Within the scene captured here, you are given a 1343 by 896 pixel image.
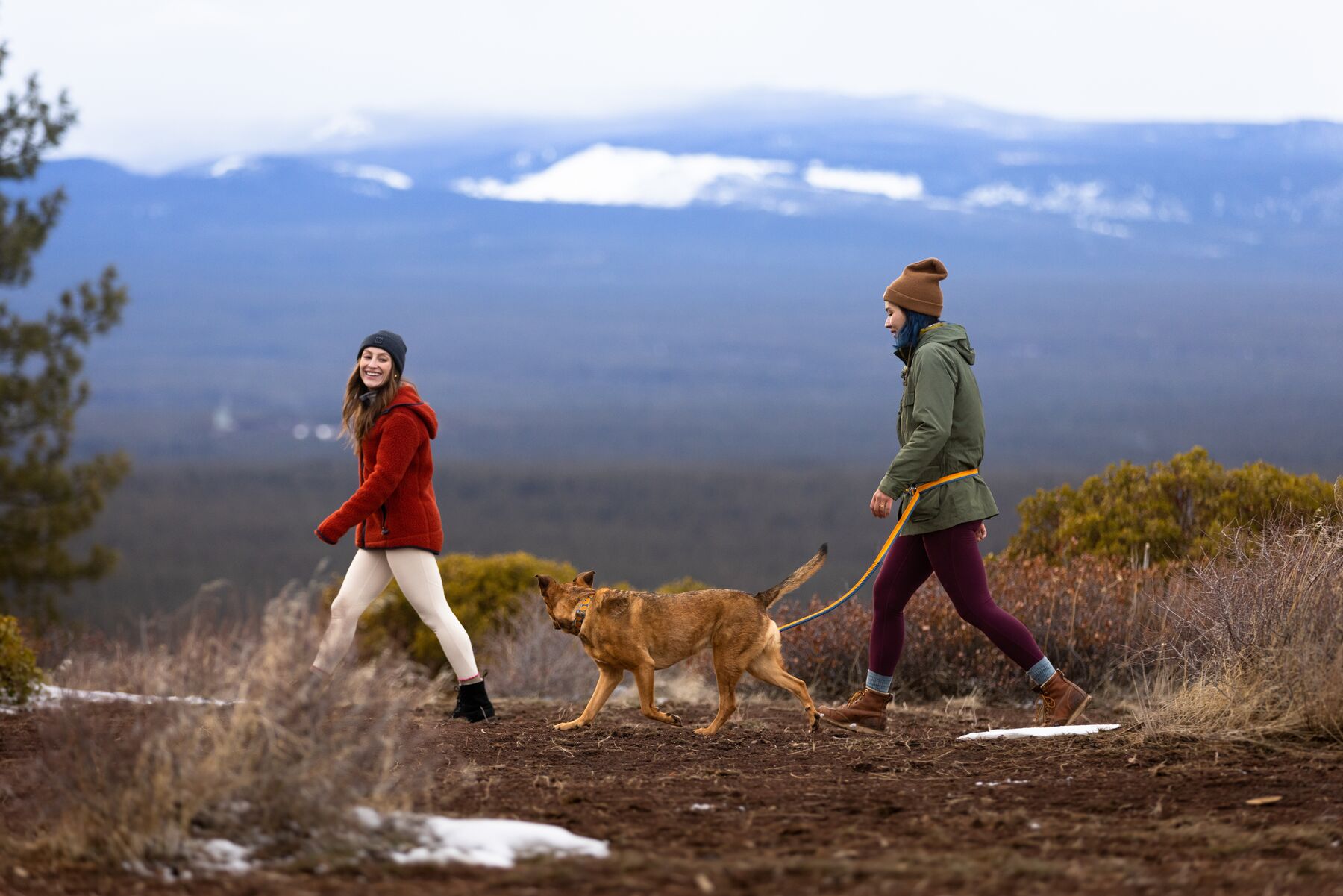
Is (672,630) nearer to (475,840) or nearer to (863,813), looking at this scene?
(863,813)

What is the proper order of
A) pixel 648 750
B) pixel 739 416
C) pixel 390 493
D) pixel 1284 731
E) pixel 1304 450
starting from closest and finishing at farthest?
pixel 1284 731 < pixel 648 750 < pixel 390 493 < pixel 1304 450 < pixel 739 416

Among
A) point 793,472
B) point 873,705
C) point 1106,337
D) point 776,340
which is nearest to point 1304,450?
point 793,472

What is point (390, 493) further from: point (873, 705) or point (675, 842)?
point (675, 842)

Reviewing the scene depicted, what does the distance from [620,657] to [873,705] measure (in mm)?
1325

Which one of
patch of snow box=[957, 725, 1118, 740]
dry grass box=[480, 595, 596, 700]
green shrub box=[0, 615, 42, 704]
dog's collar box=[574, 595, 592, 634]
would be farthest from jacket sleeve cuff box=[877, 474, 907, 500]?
dry grass box=[480, 595, 596, 700]

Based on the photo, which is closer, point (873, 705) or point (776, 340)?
point (873, 705)

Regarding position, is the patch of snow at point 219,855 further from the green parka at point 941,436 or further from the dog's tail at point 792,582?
the green parka at point 941,436

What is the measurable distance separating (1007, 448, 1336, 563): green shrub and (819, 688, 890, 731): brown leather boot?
4.66 meters

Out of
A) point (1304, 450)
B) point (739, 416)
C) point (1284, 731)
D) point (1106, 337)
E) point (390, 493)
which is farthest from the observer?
point (1106, 337)

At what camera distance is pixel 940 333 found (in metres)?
7.19

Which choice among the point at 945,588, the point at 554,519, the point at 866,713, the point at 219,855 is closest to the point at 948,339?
the point at 945,588

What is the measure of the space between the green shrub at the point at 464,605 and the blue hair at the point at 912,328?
1001 centimetres

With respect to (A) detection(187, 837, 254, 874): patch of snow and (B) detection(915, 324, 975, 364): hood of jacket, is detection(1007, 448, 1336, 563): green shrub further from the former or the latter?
(A) detection(187, 837, 254, 874): patch of snow

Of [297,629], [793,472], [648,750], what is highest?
[297,629]
